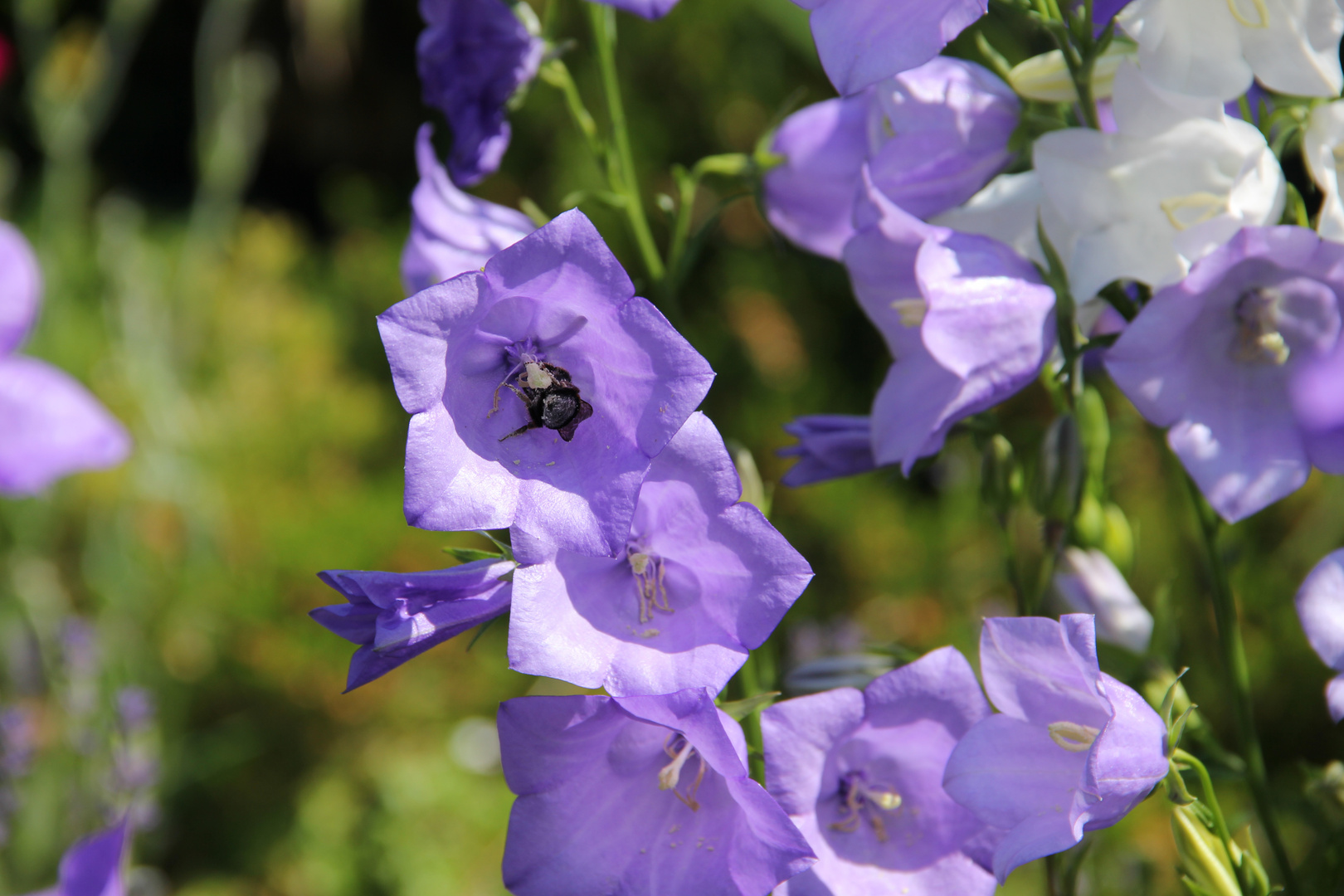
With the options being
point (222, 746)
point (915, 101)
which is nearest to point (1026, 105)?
point (915, 101)

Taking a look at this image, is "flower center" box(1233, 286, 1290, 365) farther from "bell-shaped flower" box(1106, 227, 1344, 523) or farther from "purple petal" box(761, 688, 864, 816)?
"purple petal" box(761, 688, 864, 816)

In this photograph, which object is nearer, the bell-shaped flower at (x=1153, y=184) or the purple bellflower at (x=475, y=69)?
the bell-shaped flower at (x=1153, y=184)

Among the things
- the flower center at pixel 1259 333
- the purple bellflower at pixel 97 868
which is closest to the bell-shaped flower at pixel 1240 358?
the flower center at pixel 1259 333

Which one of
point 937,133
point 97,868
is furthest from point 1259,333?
point 97,868

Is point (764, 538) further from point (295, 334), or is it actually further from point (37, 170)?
point (37, 170)

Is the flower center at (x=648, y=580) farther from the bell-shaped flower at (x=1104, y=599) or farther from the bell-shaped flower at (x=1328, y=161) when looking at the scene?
the bell-shaped flower at (x=1328, y=161)

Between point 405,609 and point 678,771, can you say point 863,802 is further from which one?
point 405,609

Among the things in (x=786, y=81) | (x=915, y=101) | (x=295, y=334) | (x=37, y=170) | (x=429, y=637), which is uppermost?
(x=915, y=101)

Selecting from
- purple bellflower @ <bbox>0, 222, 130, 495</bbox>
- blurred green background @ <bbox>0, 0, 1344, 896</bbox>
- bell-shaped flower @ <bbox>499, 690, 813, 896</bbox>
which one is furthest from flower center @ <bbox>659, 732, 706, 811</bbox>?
purple bellflower @ <bbox>0, 222, 130, 495</bbox>
